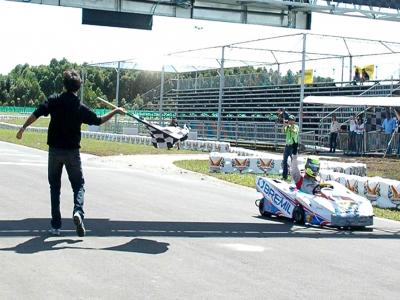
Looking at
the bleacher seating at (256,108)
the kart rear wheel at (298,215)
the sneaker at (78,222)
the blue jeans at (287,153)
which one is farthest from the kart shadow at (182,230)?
the bleacher seating at (256,108)

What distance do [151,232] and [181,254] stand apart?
5.28 ft

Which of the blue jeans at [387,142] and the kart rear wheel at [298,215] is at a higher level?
the blue jeans at [387,142]

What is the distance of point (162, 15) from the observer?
57.4 feet

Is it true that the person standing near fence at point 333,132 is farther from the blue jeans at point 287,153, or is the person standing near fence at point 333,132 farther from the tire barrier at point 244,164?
the blue jeans at point 287,153

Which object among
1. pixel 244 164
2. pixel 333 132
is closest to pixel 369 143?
pixel 333 132

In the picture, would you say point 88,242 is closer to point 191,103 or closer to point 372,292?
point 372,292

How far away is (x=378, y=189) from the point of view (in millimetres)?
15234

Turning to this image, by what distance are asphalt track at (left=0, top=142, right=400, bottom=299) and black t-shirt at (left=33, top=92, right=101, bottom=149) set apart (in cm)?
117

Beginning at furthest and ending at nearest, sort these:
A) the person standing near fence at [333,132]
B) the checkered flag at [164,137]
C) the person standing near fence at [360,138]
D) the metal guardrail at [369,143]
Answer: the person standing near fence at [333,132], the person standing near fence at [360,138], the metal guardrail at [369,143], the checkered flag at [164,137]

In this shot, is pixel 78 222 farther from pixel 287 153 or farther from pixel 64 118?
pixel 287 153

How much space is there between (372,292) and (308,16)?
13869 millimetres

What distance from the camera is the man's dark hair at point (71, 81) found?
28.5ft

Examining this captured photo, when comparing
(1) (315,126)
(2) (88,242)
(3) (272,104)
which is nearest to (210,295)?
(2) (88,242)

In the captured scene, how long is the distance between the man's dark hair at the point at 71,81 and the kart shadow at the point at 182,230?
1819 mm
